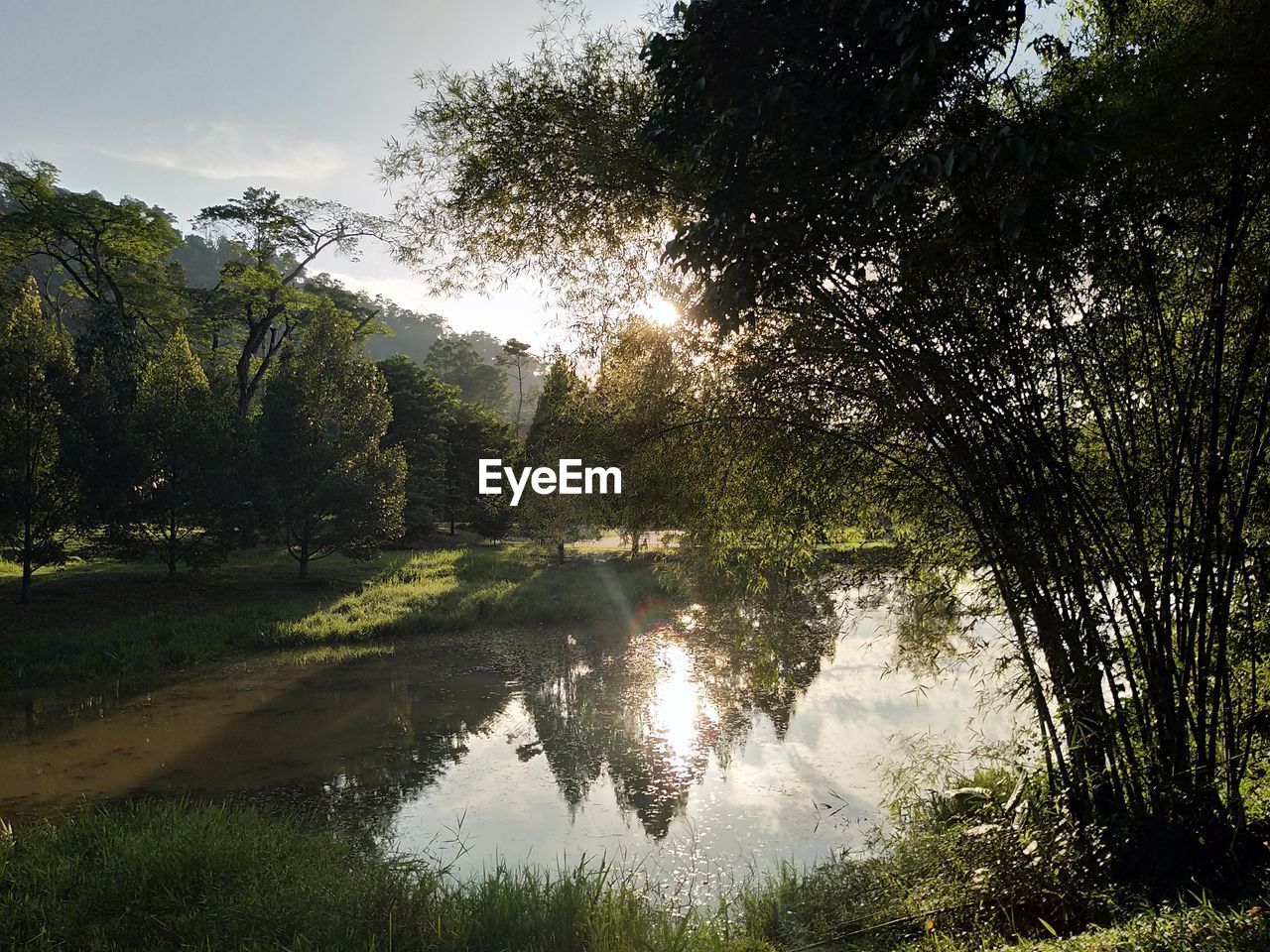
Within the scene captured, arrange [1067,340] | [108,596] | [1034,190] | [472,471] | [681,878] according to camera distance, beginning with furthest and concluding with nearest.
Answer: [472,471] < [108,596] < [681,878] < [1067,340] < [1034,190]

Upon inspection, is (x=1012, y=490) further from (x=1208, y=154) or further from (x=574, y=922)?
(x=574, y=922)

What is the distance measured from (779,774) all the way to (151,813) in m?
6.15

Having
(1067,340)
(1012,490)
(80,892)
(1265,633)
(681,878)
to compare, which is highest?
(1067,340)

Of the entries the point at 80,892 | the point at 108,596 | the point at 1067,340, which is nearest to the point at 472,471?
the point at 108,596

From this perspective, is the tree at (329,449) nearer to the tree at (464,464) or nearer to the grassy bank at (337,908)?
the tree at (464,464)

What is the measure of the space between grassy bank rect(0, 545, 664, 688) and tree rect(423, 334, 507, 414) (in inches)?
1298

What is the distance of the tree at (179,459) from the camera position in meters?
16.0

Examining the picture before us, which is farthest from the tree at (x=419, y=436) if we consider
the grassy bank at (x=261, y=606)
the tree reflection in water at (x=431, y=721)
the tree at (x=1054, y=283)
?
the tree at (x=1054, y=283)

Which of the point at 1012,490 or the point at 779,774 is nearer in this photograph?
the point at 1012,490

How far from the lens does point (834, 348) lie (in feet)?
15.7

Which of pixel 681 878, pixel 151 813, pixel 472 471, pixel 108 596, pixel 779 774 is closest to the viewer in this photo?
pixel 681 878

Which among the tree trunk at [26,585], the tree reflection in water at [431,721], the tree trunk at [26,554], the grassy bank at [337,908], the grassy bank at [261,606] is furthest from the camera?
the tree trunk at [26,585]

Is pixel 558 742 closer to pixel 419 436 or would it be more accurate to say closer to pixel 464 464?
pixel 464 464

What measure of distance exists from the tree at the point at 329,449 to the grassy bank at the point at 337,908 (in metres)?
13.8
